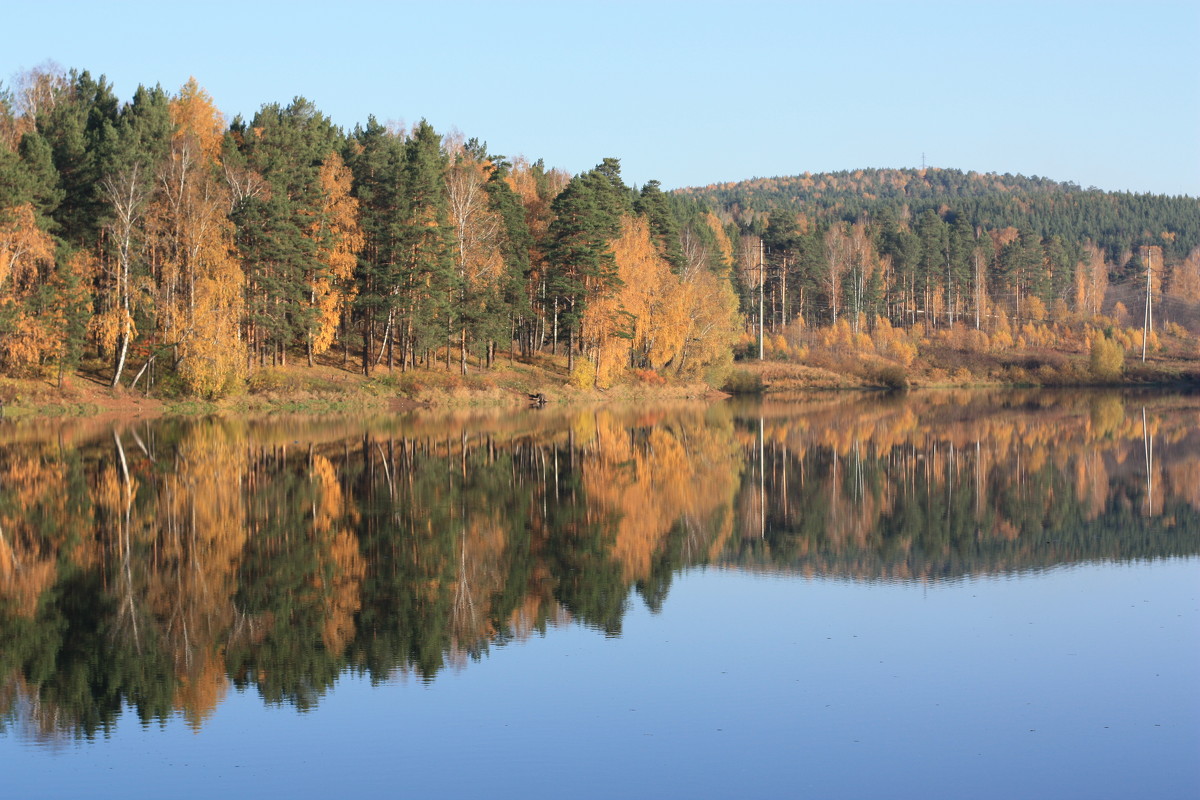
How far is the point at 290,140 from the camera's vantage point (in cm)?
5219

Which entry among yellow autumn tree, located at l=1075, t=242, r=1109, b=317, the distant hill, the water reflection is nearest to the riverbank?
the water reflection

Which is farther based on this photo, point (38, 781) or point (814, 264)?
point (814, 264)

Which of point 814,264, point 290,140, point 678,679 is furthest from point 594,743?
point 814,264

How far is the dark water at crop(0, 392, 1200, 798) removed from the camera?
7.98 m

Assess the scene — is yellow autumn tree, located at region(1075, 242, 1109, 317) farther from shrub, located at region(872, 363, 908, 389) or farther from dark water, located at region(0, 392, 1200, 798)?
dark water, located at region(0, 392, 1200, 798)

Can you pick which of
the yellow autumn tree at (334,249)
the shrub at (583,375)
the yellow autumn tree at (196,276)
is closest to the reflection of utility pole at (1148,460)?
the shrub at (583,375)

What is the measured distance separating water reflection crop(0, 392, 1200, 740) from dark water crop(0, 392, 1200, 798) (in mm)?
76

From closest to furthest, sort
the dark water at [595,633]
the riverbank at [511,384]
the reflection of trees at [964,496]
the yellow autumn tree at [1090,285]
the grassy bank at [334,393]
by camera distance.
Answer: the dark water at [595,633], the reflection of trees at [964,496], the grassy bank at [334,393], the riverbank at [511,384], the yellow autumn tree at [1090,285]

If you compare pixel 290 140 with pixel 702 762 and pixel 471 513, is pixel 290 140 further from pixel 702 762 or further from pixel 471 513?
pixel 702 762

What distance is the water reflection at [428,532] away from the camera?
10.6m

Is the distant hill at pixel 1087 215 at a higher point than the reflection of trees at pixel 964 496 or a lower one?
higher

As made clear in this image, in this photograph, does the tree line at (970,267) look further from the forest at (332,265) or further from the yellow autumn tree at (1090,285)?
the forest at (332,265)

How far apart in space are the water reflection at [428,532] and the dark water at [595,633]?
76 millimetres

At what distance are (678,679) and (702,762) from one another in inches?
80.8
